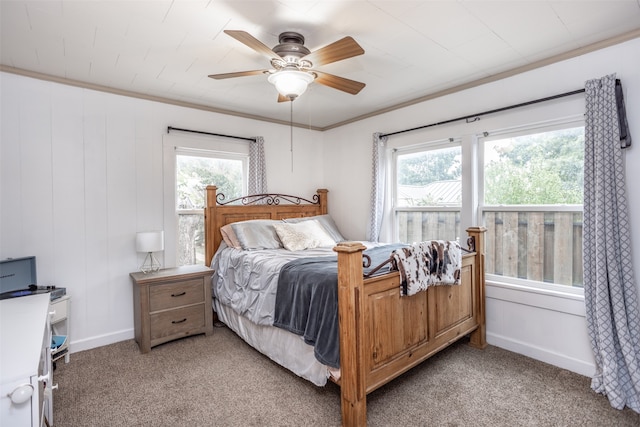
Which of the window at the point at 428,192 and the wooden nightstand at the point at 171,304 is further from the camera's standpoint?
the window at the point at 428,192

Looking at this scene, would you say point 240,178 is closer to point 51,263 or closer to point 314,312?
point 51,263

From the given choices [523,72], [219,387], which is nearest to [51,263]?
[219,387]

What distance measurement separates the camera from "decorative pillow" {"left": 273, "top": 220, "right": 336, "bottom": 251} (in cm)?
339

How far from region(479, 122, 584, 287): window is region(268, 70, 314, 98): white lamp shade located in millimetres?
1910

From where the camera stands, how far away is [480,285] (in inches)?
114

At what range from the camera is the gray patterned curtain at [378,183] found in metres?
3.86

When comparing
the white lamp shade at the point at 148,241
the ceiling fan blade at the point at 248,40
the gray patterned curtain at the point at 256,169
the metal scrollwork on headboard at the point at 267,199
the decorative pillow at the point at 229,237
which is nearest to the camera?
the ceiling fan blade at the point at 248,40

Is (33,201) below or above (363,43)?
below

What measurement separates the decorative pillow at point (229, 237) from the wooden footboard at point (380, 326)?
1838mm

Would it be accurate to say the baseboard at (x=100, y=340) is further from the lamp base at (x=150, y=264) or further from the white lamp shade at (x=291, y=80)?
the white lamp shade at (x=291, y=80)

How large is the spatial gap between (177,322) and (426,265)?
2358 mm

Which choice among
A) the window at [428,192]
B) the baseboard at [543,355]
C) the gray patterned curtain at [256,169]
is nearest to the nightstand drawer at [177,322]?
the gray patterned curtain at [256,169]

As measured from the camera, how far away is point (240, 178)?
4035 millimetres

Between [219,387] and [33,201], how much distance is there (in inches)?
87.9
